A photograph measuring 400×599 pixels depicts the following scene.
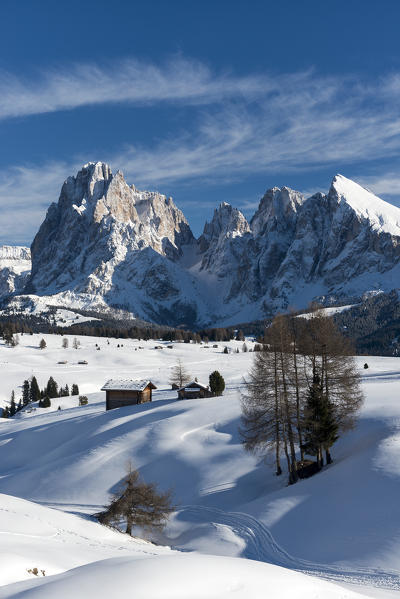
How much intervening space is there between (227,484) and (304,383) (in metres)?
7.84

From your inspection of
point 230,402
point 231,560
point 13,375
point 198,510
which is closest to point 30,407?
point 13,375

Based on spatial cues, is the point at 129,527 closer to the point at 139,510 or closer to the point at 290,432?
the point at 139,510

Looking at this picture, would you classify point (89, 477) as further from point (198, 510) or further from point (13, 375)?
point (13, 375)

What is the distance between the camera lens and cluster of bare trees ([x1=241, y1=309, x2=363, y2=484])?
91.8 ft

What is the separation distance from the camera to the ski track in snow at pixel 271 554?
1593 centimetres

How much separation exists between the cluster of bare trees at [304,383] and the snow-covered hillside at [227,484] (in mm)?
2012

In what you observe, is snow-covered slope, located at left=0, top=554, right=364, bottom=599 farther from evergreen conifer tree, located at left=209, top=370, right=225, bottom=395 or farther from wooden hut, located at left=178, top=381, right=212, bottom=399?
evergreen conifer tree, located at left=209, top=370, right=225, bottom=395

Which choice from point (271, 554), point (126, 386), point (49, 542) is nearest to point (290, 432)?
point (271, 554)

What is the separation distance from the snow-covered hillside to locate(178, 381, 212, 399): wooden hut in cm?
494

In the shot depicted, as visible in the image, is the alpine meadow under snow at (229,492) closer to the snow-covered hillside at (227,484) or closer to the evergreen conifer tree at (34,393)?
the snow-covered hillside at (227,484)

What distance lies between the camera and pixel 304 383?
97.1 feet

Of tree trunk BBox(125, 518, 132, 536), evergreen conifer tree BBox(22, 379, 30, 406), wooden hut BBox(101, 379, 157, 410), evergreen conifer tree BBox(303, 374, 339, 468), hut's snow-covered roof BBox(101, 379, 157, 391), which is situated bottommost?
evergreen conifer tree BBox(22, 379, 30, 406)

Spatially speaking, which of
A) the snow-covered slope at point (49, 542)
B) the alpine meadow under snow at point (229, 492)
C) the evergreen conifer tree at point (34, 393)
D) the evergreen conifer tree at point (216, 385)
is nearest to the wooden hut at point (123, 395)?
the alpine meadow under snow at point (229, 492)

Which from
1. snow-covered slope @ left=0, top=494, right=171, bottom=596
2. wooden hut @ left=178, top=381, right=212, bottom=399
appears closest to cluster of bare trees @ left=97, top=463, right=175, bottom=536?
snow-covered slope @ left=0, top=494, right=171, bottom=596
